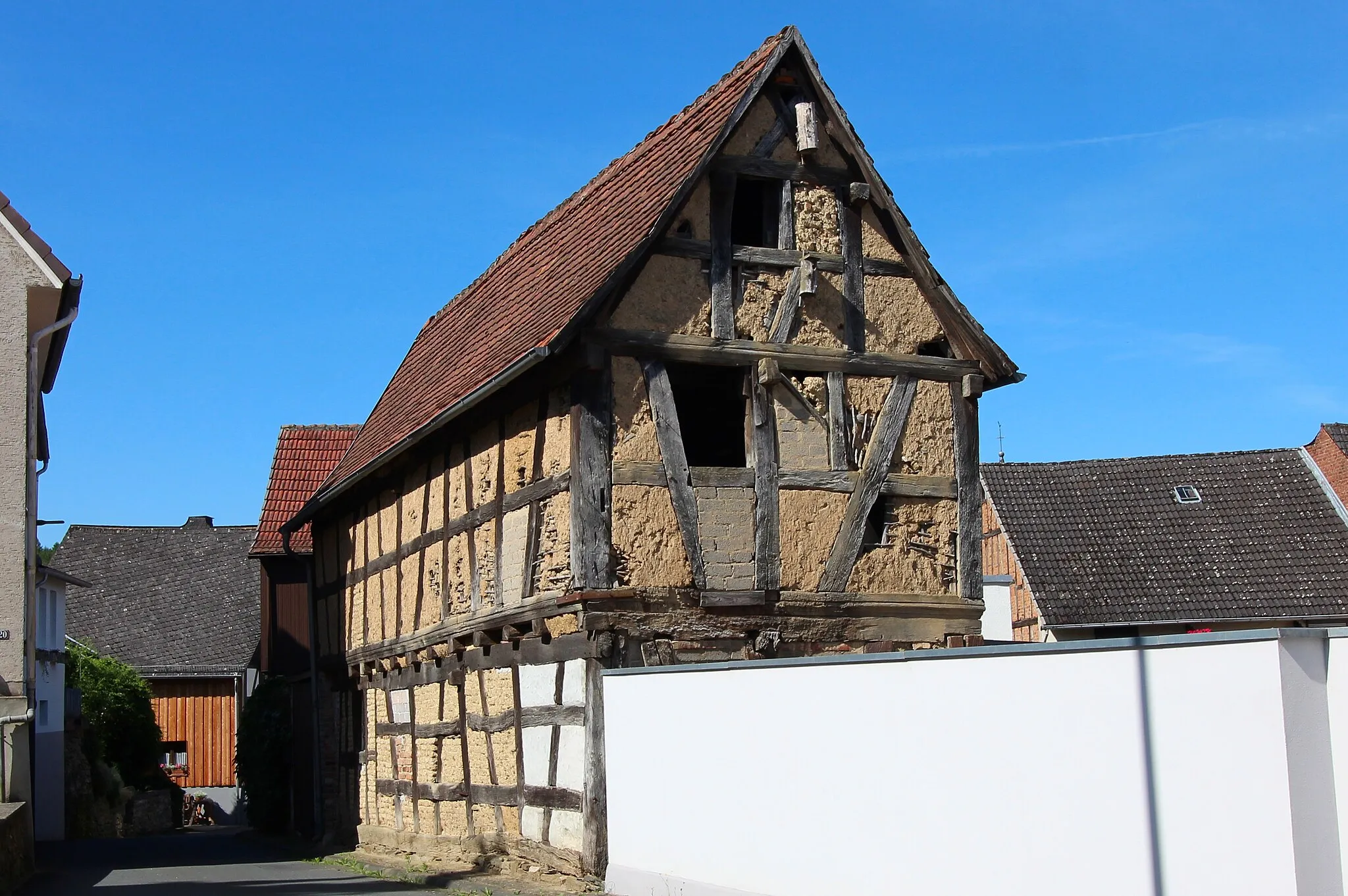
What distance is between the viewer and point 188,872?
60.1ft

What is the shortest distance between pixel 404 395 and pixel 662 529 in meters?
8.87

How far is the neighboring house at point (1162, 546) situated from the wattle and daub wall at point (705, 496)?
15830 millimetres

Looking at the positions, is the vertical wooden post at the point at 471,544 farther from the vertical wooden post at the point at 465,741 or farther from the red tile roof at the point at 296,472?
the red tile roof at the point at 296,472

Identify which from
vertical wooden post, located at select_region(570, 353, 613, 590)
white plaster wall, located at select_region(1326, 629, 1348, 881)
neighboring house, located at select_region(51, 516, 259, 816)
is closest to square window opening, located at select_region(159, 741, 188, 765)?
neighboring house, located at select_region(51, 516, 259, 816)

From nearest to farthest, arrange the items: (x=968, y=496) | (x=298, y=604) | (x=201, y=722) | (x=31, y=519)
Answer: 1. (x=968, y=496)
2. (x=31, y=519)
3. (x=298, y=604)
4. (x=201, y=722)

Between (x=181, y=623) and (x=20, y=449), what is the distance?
26.9 m

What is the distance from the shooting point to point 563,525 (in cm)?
1364

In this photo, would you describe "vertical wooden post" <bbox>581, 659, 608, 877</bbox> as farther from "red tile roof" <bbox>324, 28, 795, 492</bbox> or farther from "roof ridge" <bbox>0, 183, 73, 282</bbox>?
"roof ridge" <bbox>0, 183, 73, 282</bbox>

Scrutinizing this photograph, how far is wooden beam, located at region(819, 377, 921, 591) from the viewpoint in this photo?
14289 mm

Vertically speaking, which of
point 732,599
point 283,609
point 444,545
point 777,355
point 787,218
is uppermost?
point 787,218

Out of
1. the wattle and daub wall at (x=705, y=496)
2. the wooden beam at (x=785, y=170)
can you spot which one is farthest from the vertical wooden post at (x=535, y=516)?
the wooden beam at (x=785, y=170)

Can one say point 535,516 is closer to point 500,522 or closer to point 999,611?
point 500,522

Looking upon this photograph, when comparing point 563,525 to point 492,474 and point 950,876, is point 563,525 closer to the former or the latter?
point 492,474

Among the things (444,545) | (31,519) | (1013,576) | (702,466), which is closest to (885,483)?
(702,466)
